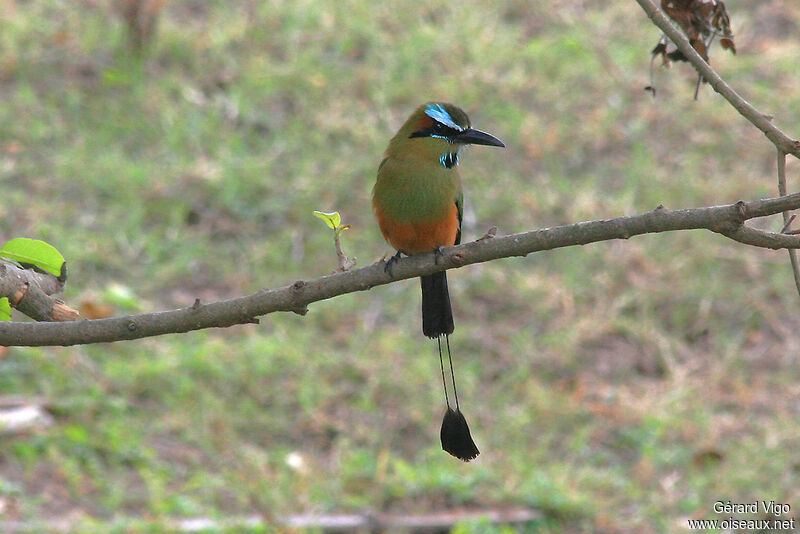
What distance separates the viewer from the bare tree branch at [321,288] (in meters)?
2.35

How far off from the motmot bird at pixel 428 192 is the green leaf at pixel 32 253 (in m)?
1.41

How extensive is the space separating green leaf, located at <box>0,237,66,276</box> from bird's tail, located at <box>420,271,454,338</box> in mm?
1388

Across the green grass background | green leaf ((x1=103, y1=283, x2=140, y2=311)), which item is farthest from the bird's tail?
green leaf ((x1=103, y1=283, x2=140, y2=311))

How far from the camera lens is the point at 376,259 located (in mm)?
6934

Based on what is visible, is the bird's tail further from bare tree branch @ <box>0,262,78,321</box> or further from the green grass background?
the green grass background

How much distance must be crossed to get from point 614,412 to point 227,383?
2129 millimetres

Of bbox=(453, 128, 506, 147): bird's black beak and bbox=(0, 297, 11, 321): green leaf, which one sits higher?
bbox=(453, 128, 506, 147): bird's black beak

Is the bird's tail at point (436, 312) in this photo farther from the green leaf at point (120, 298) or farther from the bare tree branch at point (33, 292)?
the green leaf at point (120, 298)

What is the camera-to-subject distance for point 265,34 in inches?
351

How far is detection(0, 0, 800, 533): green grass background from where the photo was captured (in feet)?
17.4

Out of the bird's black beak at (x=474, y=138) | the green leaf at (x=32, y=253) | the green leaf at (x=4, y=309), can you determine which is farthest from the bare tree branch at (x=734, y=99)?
the green leaf at (x=4, y=309)

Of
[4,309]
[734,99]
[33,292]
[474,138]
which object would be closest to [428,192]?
[474,138]

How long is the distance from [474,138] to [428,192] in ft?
0.81

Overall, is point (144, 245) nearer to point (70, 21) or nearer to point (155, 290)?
point (155, 290)
